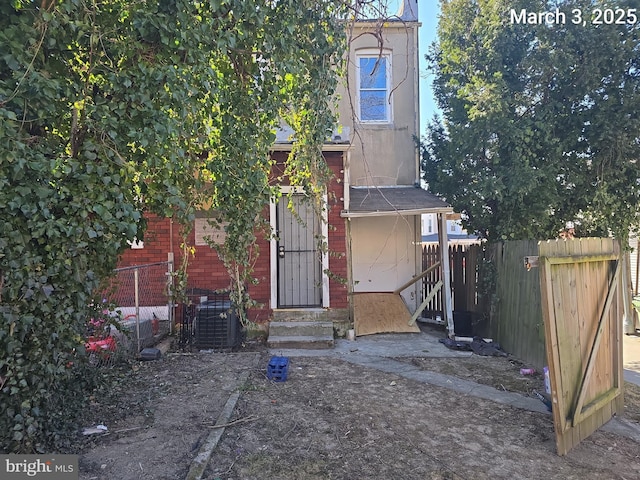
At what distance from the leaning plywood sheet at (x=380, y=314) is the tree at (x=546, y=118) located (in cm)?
227

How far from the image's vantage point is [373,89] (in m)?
10.2

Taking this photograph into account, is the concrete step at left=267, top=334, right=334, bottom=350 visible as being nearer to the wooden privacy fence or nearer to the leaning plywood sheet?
the leaning plywood sheet

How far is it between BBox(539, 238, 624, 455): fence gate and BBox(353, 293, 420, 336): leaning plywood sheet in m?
3.92

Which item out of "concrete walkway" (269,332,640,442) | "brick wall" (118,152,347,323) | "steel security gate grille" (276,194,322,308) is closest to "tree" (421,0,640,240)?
"concrete walkway" (269,332,640,442)

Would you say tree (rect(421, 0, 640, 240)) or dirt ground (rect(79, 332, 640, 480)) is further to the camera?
tree (rect(421, 0, 640, 240))

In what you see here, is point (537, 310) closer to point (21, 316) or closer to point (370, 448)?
point (370, 448)

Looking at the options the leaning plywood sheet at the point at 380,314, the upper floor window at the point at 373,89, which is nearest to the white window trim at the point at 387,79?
the upper floor window at the point at 373,89

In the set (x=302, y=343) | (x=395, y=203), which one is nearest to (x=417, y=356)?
(x=302, y=343)

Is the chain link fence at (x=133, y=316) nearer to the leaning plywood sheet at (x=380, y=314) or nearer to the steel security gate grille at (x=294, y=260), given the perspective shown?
the steel security gate grille at (x=294, y=260)

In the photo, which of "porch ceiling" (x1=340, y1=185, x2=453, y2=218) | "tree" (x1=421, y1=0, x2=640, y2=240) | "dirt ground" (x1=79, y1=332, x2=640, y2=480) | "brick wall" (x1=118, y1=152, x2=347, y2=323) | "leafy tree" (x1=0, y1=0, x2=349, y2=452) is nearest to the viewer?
"leafy tree" (x1=0, y1=0, x2=349, y2=452)

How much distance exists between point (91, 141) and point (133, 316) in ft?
14.0

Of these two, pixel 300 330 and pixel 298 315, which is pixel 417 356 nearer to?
pixel 300 330

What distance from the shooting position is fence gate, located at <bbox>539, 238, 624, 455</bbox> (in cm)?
374

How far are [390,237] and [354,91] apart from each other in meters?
3.51
